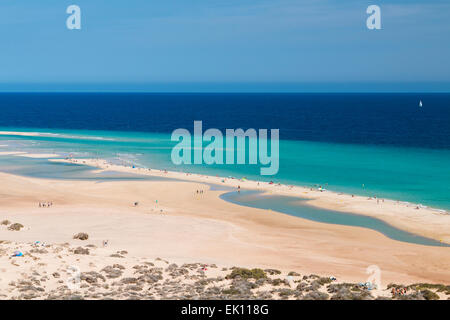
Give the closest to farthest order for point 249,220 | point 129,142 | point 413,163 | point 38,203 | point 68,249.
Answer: point 68,249
point 249,220
point 38,203
point 413,163
point 129,142

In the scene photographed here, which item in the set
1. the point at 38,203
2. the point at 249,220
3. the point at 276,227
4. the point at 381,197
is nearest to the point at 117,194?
the point at 38,203

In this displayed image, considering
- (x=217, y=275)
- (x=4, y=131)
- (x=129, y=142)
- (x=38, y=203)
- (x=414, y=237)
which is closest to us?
(x=217, y=275)

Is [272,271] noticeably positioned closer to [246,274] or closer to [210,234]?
[246,274]

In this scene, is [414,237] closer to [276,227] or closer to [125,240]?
[276,227]

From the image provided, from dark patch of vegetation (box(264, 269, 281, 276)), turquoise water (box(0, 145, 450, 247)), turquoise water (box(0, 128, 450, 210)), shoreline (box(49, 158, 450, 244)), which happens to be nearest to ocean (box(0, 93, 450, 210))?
turquoise water (box(0, 128, 450, 210))

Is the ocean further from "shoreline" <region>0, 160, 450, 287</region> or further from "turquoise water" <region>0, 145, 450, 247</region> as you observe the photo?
"shoreline" <region>0, 160, 450, 287</region>

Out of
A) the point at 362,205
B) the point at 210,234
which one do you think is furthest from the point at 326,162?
the point at 210,234
